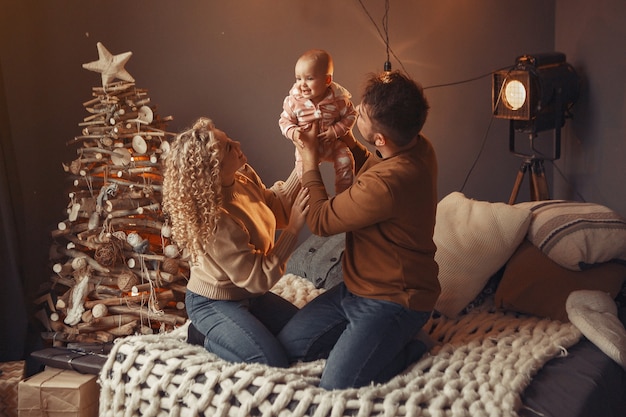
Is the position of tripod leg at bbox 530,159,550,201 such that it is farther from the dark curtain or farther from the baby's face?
the dark curtain

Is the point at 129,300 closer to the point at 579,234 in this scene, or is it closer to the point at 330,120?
the point at 330,120

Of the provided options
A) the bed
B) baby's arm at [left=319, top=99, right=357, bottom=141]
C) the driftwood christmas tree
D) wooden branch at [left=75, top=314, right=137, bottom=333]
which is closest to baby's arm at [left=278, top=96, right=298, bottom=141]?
baby's arm at [left=319, top=99, right=357, bottom=141]

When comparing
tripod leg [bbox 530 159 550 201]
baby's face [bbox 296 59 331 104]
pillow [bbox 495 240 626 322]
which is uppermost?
baby's face [bbox 296 59 331 104]

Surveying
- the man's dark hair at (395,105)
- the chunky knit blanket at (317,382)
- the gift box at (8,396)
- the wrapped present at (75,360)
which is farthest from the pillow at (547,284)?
the gift box at (8,396)

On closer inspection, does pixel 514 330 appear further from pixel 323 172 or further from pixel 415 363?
pixel 323 172

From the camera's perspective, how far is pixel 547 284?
2641mm

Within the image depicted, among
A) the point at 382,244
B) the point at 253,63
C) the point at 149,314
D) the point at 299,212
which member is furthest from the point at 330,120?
the point at 253,63

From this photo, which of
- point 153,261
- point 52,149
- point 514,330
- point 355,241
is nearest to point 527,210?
point 514,330

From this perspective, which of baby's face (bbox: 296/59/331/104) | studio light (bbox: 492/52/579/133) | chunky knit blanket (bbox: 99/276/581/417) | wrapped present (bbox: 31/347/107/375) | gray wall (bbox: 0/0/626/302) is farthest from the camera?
gray wall (bbox: 0/0/626/302)

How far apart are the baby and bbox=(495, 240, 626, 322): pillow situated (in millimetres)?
752

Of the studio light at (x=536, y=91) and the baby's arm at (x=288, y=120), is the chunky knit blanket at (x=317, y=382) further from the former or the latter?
the studio light at (x=536, y=91)

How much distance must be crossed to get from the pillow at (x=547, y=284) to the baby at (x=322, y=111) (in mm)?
752

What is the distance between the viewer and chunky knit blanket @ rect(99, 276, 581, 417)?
1955mm

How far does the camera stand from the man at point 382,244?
210 cm
